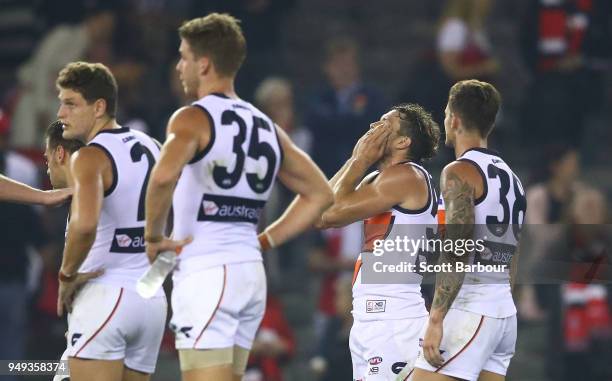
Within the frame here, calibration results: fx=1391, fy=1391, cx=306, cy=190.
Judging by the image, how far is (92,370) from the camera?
324 inches

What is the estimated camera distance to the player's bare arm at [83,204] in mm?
7953

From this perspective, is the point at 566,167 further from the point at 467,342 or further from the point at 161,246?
the point at 161,246

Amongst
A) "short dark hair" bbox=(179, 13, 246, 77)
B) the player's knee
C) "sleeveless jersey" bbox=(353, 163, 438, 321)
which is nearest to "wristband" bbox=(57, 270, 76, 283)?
the player's knee

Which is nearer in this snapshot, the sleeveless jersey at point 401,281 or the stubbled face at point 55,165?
the sleeveless jersey at point 401,281

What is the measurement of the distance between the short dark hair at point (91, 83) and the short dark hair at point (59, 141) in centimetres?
37

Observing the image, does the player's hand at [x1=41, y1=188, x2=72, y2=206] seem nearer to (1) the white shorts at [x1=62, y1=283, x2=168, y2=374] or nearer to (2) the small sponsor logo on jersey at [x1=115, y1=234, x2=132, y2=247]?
(2) the small sponsor logo on jersey at [x1=115, y1=234, x2=132, y2=247]

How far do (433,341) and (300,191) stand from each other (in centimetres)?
118

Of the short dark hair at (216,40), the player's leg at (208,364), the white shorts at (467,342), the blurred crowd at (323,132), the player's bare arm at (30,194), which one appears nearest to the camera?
the player's leg at (208,364)

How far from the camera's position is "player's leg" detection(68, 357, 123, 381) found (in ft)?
27.0

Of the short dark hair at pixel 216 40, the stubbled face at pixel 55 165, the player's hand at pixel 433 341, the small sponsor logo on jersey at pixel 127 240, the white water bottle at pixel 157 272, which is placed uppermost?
the short dark hair at pixel 216 40

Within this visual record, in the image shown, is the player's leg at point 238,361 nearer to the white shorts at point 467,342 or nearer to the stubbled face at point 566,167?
the white shorts at point 467,342

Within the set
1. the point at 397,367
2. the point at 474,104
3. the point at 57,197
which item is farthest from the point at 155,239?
the point at 474,104

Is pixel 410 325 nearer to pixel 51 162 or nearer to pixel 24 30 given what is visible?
pixel 51 162

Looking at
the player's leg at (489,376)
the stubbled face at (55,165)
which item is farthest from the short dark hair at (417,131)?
the stubbled face at (55,165)
